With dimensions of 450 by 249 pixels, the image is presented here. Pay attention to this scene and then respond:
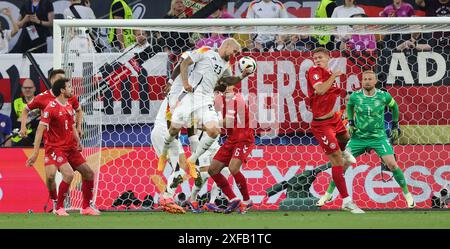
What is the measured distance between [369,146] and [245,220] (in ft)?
9.88

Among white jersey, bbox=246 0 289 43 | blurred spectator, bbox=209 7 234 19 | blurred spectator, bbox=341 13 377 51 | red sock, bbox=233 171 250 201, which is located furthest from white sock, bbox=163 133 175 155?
white jersey, bbox=246 0 289 43

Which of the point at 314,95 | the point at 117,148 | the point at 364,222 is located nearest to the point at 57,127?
the point at 117,148

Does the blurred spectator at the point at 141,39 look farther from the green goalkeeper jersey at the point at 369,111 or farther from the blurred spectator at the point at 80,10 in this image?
the green goalkeeper jersey at the point at 369,111

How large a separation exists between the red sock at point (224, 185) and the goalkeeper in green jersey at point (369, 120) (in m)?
1.27

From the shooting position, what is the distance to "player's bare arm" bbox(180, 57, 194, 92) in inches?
560

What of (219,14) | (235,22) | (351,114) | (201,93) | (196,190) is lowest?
(196,190)

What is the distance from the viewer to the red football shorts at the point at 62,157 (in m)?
14.6

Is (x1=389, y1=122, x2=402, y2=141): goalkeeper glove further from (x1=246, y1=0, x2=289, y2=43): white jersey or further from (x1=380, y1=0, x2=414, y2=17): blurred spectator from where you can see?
(x1=246, y1=0, x2=289, y2=43): white jersey

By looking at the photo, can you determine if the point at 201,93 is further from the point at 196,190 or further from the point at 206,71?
the point at 196,190

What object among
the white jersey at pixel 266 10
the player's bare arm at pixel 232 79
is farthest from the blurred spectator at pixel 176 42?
the player's bare arm at pixel 232 79

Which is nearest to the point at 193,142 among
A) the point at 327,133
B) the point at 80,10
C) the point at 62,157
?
the point at 62,157

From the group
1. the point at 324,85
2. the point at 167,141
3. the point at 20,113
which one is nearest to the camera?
the point at 167,141

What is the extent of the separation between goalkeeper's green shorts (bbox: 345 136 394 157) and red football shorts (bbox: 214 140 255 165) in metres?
1.36

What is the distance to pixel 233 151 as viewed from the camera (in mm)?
15109
